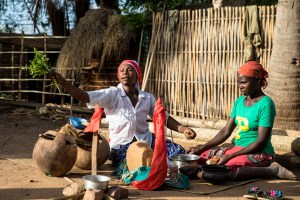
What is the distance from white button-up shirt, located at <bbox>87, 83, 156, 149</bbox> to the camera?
5293 mm

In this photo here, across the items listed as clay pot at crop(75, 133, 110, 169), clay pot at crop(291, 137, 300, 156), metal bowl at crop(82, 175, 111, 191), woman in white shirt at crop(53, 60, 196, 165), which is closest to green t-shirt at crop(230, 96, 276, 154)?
woman in white shirt at crop(53, 60, 196, 165)

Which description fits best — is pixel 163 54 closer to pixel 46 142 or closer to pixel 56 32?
pixel 46 142

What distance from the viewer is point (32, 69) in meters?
4.80

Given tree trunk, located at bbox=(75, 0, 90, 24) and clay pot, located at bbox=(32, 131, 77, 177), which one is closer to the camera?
clay pot, located at bbox=(32, 131, 77, 177)

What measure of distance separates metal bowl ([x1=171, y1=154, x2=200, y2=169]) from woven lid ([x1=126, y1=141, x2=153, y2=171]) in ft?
1.17

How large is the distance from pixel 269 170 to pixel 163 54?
5329 mm

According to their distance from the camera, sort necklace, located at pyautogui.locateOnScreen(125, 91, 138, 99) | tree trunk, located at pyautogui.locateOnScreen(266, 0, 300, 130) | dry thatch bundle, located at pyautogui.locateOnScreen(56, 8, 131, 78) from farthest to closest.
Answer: dry thatch bundle, located at pyautogui.locateOnScreen(56, 8, 131, 78), tree trunk, located at pyautogui.locateOnScreen(266, 0, 300, 130), necklace, located at pyautogui.locateOnScreen(125, 91, 138, 99)

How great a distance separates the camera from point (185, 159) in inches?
200

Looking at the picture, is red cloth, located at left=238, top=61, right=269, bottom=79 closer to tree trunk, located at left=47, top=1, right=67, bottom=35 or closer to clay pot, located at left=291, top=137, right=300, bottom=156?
clay pot, located at left=291, top=137, right=300, bottom=156

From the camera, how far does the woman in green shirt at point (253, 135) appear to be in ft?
16.0

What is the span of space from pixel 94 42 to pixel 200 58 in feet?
9.70

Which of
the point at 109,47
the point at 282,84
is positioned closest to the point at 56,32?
the point at 109,47

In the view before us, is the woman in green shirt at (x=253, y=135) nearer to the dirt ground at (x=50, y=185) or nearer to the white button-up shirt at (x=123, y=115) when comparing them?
the dirt ground at (x=50, y=185)

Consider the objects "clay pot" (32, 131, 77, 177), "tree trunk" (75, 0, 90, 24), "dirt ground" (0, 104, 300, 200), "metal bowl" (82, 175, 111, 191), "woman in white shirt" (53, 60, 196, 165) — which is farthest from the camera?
"tree trunk" (75, 0, 90, 24)
